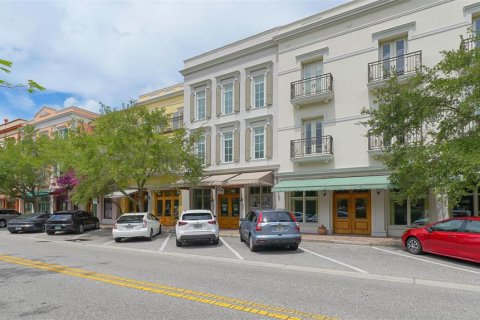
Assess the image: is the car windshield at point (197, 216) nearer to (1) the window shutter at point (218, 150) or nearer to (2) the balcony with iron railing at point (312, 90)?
(2) the balcony with iron railing at point (312, 90)

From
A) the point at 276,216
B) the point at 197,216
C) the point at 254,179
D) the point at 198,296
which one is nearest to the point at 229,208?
the point at 254,179

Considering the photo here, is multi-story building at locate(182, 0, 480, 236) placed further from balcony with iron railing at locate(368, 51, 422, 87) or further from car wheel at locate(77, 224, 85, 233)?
car wheel at locate(77, 224, 85, 233)

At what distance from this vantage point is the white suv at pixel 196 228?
1456 cm

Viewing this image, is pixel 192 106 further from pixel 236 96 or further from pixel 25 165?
pixel 25 165

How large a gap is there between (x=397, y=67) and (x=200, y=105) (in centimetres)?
1326

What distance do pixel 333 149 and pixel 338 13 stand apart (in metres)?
7.41

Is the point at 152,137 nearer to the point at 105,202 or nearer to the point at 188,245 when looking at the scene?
A: the point at 188,245

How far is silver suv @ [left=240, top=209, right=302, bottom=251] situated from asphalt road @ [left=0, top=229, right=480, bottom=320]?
46 cm

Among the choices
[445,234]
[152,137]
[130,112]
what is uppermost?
[130,112]

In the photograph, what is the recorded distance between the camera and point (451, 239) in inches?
425

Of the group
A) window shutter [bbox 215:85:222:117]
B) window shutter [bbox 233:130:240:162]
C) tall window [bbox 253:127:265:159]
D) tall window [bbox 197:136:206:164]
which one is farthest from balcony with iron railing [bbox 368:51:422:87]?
tall window [bbox 197:136:206:164]

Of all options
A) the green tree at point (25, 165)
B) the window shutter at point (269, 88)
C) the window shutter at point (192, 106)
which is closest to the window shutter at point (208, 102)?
the window shutter at point (192, 106)

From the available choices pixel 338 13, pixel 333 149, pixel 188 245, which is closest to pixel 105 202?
pixel 188 245

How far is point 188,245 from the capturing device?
15.3m
